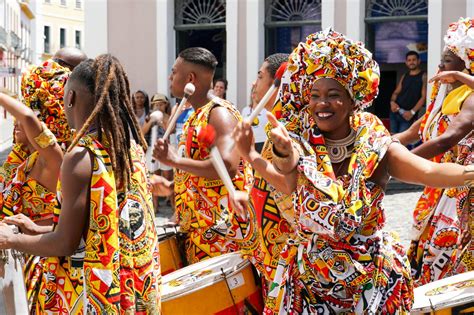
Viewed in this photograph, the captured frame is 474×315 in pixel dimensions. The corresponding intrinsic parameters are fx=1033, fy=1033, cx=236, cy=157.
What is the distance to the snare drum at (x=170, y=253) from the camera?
5.70 m

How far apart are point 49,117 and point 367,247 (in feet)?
6.77

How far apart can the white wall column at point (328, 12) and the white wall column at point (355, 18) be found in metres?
0.23

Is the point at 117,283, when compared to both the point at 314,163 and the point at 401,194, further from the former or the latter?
the point at 401,194

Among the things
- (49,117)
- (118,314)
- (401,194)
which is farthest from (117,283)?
(401,194)

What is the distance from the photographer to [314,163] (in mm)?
3824

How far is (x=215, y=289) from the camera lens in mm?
4809

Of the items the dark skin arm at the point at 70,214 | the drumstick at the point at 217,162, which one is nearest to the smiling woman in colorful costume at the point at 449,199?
the drumstick at the point at 217,162

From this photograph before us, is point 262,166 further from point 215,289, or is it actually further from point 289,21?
point 289,21

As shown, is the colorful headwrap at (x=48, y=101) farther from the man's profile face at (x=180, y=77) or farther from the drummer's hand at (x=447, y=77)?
the drummer's hand at (x=447, y=77)

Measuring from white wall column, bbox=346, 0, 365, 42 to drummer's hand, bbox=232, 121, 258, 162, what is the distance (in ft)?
40.2

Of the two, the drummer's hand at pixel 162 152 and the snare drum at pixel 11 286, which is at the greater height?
the drummer's hand at pixel 162 152

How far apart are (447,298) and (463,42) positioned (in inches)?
80.3

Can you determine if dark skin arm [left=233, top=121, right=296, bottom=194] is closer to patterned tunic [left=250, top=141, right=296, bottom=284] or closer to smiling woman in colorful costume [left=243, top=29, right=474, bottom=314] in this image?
smiling woman in colorful costume [left=243, top=29, right=474, bottom=314]

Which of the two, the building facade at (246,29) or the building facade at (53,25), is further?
the building facade at (53,25)
